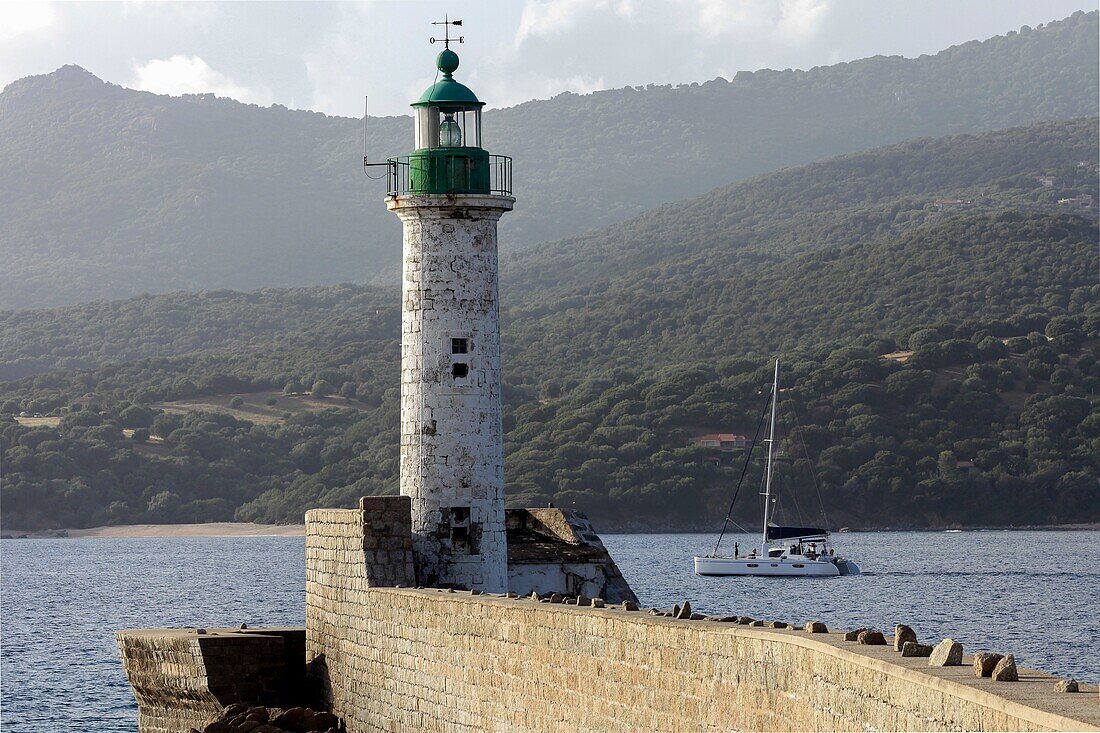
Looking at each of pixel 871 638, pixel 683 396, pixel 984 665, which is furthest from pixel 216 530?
pixel 984 665

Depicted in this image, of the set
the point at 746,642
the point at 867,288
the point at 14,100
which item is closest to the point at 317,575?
the point at 746,642

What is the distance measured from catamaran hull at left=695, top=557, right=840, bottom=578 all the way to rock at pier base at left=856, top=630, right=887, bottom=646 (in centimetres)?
4587

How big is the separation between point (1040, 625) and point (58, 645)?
70.4 ft

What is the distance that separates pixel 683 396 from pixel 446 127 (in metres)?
66.0

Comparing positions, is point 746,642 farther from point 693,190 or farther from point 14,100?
point 14,100

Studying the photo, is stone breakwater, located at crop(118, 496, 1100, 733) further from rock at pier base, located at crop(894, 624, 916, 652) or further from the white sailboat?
the white sailboat

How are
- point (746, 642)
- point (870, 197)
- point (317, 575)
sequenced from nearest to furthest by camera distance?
1. point (746, 642)
2. point (317, 575)
3. point (870, 197)

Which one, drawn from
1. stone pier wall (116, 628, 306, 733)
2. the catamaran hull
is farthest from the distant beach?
stone pier wall (116, 628, 306, 733)

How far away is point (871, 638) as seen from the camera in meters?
8.67

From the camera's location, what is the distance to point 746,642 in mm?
9078

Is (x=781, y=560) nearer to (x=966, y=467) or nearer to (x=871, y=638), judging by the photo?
(x=966, y=467)

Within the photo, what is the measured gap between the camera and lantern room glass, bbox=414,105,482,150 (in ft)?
58.5

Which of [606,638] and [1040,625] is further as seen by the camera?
[1040,625]

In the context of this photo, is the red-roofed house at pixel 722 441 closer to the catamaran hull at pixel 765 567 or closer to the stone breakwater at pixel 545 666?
the catamaran hull at pixel 765 567
